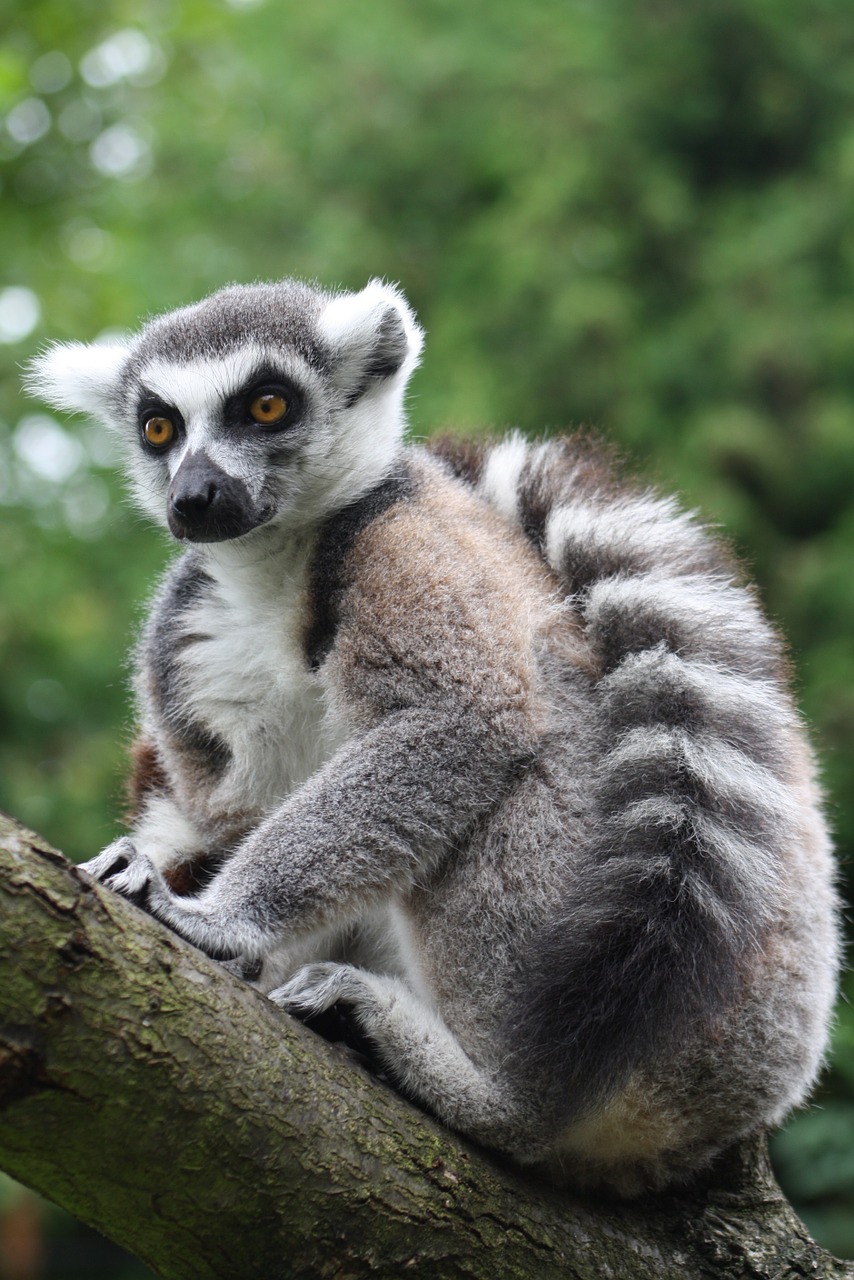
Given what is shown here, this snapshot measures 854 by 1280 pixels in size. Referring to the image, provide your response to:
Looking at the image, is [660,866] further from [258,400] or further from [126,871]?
[258,400]

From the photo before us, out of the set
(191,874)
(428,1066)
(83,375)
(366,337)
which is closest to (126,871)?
(428,1066)

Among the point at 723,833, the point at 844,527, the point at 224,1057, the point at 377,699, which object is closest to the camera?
the point at 224,1057

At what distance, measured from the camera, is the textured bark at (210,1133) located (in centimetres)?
263

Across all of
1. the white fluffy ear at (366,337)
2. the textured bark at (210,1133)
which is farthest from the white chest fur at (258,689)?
the textured bark at (210,1133)

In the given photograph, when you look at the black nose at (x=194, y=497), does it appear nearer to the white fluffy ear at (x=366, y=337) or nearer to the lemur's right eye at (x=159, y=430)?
the lemur's right eye at (x=159, y=430)

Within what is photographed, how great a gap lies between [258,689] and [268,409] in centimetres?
99

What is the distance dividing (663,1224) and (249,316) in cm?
336

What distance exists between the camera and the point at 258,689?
444cm

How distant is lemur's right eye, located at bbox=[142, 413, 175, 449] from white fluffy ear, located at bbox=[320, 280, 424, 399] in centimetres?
63

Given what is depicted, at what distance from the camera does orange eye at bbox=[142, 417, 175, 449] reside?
465 cm

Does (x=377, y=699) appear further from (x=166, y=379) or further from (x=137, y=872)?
(x=166, y=379)

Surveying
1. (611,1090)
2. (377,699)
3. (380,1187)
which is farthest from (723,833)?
(380,1187)

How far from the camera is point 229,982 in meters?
3.11

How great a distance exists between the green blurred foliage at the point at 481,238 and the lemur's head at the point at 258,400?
160 inches
